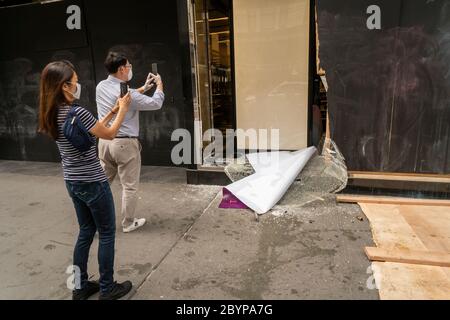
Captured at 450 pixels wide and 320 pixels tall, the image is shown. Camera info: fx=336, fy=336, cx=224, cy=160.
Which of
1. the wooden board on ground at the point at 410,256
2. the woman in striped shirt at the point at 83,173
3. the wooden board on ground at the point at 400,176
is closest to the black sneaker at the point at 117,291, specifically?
the woman in striped shirt at the point at 83,173

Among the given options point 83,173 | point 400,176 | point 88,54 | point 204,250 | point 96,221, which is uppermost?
point 88,54

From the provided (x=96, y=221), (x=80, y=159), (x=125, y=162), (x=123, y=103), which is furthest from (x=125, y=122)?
(x=96, y=221)

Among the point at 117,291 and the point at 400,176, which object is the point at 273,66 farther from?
the point at 117,291

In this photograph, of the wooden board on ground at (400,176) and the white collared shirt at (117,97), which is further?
the wooden board on ground at (400,176)

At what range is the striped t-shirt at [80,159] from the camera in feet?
7.37

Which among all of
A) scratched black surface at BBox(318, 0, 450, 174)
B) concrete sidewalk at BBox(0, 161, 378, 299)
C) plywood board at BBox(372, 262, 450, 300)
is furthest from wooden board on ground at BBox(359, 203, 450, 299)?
scratched black surface at BBox(318, 0, 450, 174)

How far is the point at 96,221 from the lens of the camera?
2.40 m

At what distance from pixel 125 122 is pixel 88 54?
3.83 m

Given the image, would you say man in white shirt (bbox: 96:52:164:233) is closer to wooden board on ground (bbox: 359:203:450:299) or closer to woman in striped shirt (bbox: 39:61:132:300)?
woman in striped shirt (bbox: 39:61:132:300)

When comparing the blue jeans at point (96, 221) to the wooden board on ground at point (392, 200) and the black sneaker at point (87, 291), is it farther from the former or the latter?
the wooden board on ground at point (392, 200)

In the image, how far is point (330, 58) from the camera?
14.1ft

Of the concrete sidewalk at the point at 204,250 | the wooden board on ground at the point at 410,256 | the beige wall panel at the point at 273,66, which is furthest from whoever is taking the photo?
the beige wall panel at the point at 273,66

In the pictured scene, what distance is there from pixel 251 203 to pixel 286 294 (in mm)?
1683

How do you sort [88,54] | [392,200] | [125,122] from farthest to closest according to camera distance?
1. [88,54]
2. [392,200]
3. [125,122]
